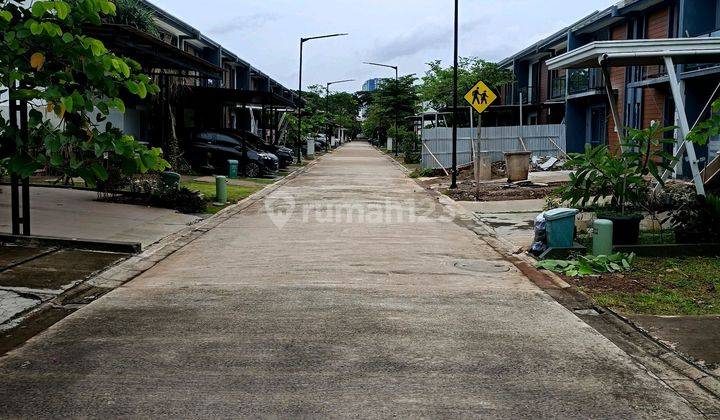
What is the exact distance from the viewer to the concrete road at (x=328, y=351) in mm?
4742

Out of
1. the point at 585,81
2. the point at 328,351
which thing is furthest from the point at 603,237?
the point at 585,81

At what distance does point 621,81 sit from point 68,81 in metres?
26.7

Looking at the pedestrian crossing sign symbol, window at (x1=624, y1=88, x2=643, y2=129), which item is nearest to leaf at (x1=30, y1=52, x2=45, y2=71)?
the pedestrian crossing sign symbol

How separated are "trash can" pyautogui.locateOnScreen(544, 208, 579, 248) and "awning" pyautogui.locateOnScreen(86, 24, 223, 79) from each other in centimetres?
920

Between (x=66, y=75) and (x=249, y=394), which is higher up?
(x=66, y=75)

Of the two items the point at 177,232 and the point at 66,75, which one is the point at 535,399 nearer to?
the point at 66,75

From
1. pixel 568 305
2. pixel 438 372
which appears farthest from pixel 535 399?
pixel 568 305

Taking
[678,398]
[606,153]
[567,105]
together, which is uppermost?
[567,105]

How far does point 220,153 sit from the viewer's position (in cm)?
2703

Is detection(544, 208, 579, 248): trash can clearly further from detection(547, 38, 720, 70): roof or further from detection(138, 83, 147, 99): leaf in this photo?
detection(138, 83, 147, 99): leaf

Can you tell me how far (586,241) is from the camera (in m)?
11.8

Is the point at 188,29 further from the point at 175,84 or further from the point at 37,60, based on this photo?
the point at 37,60

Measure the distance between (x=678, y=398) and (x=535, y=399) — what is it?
102 cm

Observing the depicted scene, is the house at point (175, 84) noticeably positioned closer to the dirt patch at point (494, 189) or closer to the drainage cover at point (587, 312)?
the dirt patch at point (494, 189)
